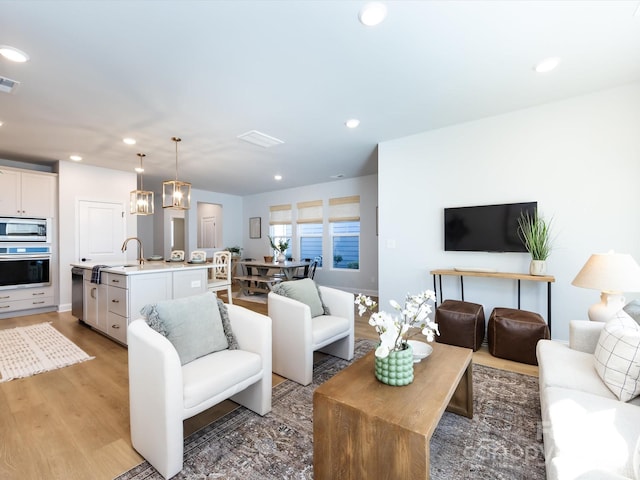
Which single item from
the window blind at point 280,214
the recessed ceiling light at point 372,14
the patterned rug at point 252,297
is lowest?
the patterned rug at point 252,297

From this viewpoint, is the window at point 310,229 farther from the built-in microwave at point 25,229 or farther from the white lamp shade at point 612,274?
the white lamp shade at point 612,274

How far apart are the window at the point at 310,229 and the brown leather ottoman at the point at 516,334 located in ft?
15.3

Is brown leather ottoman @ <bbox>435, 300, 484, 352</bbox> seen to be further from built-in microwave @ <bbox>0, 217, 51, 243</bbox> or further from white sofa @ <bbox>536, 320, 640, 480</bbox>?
built-in microwave @ <bbox>0, 217, 51, 243</bbox>

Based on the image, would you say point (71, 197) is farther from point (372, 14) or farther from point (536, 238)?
point (536, 238)

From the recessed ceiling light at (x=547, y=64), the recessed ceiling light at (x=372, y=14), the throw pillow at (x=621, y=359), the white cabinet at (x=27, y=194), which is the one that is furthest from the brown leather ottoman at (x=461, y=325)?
the white cabinet at (x=27, y=194)

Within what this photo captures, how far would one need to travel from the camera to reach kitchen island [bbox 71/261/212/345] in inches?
124

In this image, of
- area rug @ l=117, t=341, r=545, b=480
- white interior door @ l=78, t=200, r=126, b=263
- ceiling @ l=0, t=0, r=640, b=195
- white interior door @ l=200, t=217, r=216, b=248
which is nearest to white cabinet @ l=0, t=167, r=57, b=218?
white interior door @ l=78, t=200, r=126, b=263

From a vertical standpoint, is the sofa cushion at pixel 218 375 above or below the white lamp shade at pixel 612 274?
below

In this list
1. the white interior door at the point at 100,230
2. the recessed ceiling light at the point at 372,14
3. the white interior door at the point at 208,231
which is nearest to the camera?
the recessed ceiling light at the point at 372,14

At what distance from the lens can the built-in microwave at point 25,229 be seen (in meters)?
4.50

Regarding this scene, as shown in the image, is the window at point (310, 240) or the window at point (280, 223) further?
the window at point (280, 223)

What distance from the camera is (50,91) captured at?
8.82 feet

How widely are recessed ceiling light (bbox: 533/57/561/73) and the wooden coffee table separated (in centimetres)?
253

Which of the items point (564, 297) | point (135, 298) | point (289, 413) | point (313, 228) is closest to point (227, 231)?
point (313, 228)
